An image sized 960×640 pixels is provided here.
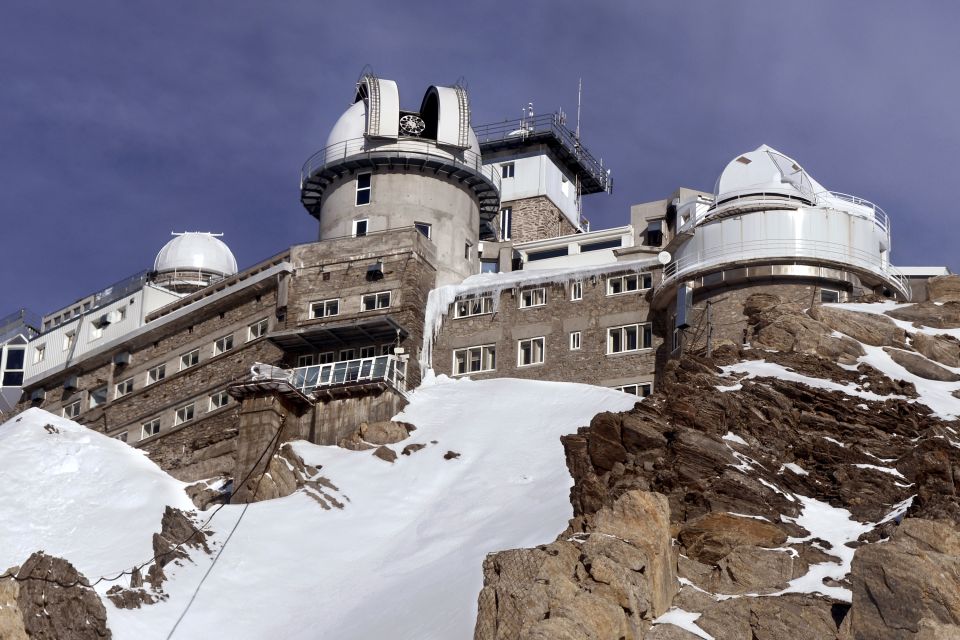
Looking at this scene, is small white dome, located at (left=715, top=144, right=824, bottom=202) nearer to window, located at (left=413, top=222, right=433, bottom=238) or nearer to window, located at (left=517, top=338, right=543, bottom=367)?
window, located at (left=517, top=338, right=543, bottom=367)

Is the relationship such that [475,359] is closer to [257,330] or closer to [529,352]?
[529,352]

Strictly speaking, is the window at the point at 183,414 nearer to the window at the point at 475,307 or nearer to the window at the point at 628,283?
the window at the point at 475,307

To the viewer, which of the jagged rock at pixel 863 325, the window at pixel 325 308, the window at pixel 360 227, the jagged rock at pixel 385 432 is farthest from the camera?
the window at pixel 360 227

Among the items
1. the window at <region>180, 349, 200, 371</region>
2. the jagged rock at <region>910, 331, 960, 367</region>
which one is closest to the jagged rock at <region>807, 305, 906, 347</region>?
the jagged rock at <region>910, 331, 960, 367</region>

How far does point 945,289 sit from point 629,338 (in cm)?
1194

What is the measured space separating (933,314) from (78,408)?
134 feet

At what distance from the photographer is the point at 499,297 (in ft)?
218

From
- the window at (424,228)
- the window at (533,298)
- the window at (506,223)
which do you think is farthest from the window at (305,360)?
the window at (506,223)

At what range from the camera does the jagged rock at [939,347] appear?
180 feet

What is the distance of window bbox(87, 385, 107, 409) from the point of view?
77.0 meters

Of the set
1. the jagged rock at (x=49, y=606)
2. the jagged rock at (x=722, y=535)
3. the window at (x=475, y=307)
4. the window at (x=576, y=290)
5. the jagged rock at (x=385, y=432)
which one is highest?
the window at (x=576, y=290)

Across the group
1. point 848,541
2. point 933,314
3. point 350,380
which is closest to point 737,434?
point 848,541

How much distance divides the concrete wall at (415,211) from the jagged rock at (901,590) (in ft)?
116

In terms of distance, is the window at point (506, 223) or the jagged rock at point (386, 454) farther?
the window at point (506, 223)
